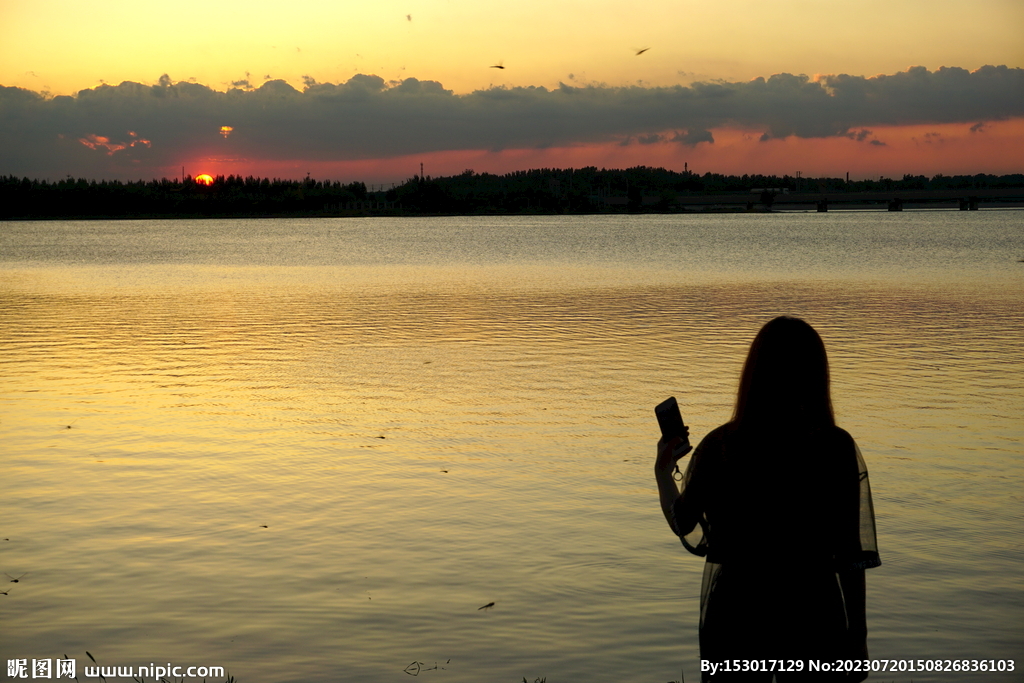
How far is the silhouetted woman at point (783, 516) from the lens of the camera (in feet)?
11.8

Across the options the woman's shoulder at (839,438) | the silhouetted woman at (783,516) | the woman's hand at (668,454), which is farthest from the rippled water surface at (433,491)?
the woman's shoulder at (839,438)

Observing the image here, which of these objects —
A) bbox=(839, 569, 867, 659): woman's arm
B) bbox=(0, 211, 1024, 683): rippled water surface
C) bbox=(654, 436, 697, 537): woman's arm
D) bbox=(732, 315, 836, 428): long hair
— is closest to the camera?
bbox=(732, 315, 836, 428): long hair

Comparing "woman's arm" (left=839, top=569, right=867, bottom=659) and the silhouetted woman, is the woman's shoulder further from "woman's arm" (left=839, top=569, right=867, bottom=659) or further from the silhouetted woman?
"woman's arm" (left=839, top=569, right=867, bottom=659)

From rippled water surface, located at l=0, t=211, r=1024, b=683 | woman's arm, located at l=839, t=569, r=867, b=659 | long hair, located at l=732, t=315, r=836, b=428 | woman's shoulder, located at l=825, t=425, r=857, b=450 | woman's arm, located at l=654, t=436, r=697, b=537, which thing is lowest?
rippled water surface, located at l=0, t=211, r=1024, b=683

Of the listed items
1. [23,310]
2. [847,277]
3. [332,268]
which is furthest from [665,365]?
[332,268]

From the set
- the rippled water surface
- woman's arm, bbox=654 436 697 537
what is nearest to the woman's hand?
woman's arm, bbox=654 436 697 537

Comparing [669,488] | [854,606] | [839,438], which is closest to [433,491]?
[669,488]

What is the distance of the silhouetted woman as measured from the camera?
3.59 m

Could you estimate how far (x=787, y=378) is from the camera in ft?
11.7

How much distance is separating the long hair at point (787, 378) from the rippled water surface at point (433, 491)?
11.2ft

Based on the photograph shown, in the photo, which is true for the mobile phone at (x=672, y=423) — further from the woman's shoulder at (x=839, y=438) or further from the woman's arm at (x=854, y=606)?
the woman's arm at (x=854, y=606)

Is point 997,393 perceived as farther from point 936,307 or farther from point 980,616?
point 936,307

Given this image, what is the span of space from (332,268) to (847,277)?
29.6 m

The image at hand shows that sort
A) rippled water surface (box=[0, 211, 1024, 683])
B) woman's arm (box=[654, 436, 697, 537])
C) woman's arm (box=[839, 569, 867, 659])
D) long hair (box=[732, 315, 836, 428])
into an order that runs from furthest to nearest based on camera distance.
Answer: rippled water surface (box=[0, 211, 1024, 683]), woman's arm (box=[654, 436, 697, 537]), woman's arm (box=[839, 569, 867, 659]), long hair (box=[732, 315, 836, 428])
